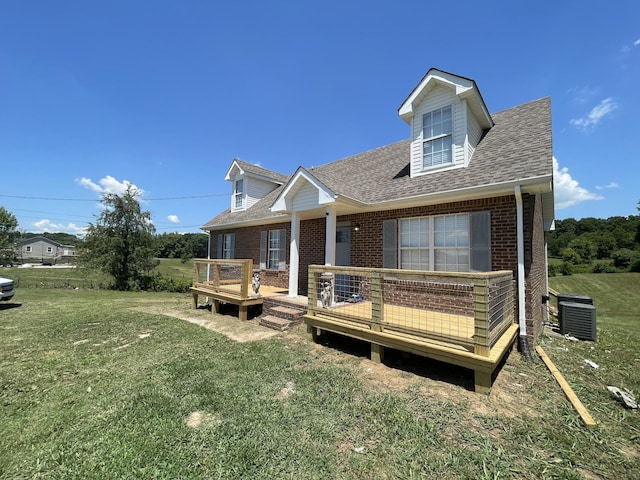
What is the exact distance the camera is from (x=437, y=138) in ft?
24.3

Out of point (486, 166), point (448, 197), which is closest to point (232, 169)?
point (448, 197)

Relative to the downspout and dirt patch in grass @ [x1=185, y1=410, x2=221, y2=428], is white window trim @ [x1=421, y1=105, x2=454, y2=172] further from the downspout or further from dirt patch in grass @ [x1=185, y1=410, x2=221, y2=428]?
dirt patch in grass @ [x1=185, y1=410, x2=221, y2=428]

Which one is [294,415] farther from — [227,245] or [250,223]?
[227,245]

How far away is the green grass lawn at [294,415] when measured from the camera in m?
2.43

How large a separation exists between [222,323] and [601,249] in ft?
178

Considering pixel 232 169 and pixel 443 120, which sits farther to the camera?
pixel 232 169

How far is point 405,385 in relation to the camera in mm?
4004

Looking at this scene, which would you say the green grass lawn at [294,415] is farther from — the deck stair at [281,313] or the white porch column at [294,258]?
the white porch column at [294,258]

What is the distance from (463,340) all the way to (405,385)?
3.56 feet

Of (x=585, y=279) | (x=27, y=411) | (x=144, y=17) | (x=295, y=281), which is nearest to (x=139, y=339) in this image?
(x=27, y=411)

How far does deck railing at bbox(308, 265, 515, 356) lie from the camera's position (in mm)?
3744

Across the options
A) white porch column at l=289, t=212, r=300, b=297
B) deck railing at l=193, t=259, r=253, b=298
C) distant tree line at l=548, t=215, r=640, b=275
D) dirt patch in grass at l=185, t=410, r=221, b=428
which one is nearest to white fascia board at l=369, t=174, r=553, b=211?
white porch column at l=289, t=212, r=300, b=297

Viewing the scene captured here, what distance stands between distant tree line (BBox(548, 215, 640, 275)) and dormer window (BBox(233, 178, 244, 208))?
33060 millimetres

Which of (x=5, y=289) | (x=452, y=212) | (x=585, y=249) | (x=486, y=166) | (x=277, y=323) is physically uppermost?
(x=486, y=166)
